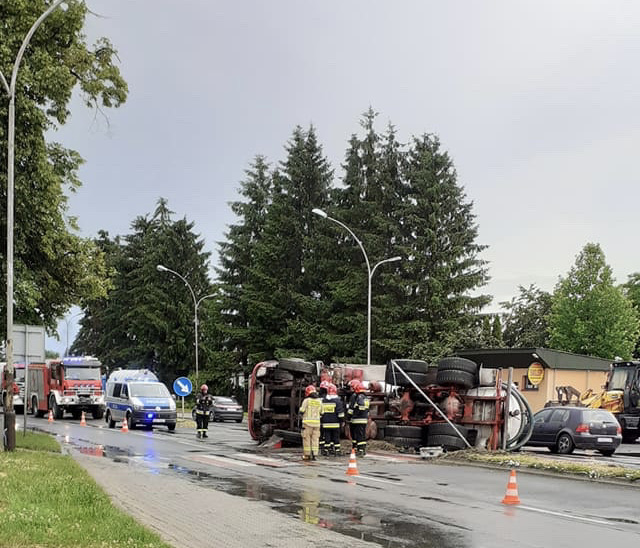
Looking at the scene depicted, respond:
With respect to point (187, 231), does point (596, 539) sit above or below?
below

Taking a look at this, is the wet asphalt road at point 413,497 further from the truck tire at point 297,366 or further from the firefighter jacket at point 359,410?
the truck tire at point 297,366

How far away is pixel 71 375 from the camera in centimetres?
4147

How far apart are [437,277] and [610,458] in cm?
3175

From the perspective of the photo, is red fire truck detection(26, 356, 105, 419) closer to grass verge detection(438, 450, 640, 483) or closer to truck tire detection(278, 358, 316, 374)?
truck tire detection(278, 358, 316, 374)

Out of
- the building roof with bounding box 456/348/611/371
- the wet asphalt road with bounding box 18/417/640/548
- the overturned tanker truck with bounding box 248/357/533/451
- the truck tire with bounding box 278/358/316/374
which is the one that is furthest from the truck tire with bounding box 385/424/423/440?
the building roof with bounding box 456/348/611/371

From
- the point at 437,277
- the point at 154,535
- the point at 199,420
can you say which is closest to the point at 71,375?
the point at 199,420

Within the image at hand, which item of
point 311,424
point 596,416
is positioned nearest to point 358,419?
point 311,424

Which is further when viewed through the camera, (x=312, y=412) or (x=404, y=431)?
(x=404, y=431)

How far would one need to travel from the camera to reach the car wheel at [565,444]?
23.9 metres

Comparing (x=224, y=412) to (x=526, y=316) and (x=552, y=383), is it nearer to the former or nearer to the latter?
(x=552, y=383)

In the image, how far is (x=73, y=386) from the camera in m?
41.5

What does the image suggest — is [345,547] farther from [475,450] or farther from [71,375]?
[71,375]

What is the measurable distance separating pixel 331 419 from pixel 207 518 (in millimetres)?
9558

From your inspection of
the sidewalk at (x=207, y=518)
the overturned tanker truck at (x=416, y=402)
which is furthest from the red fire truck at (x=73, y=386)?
the sidewalk at (x=207, y=518)
